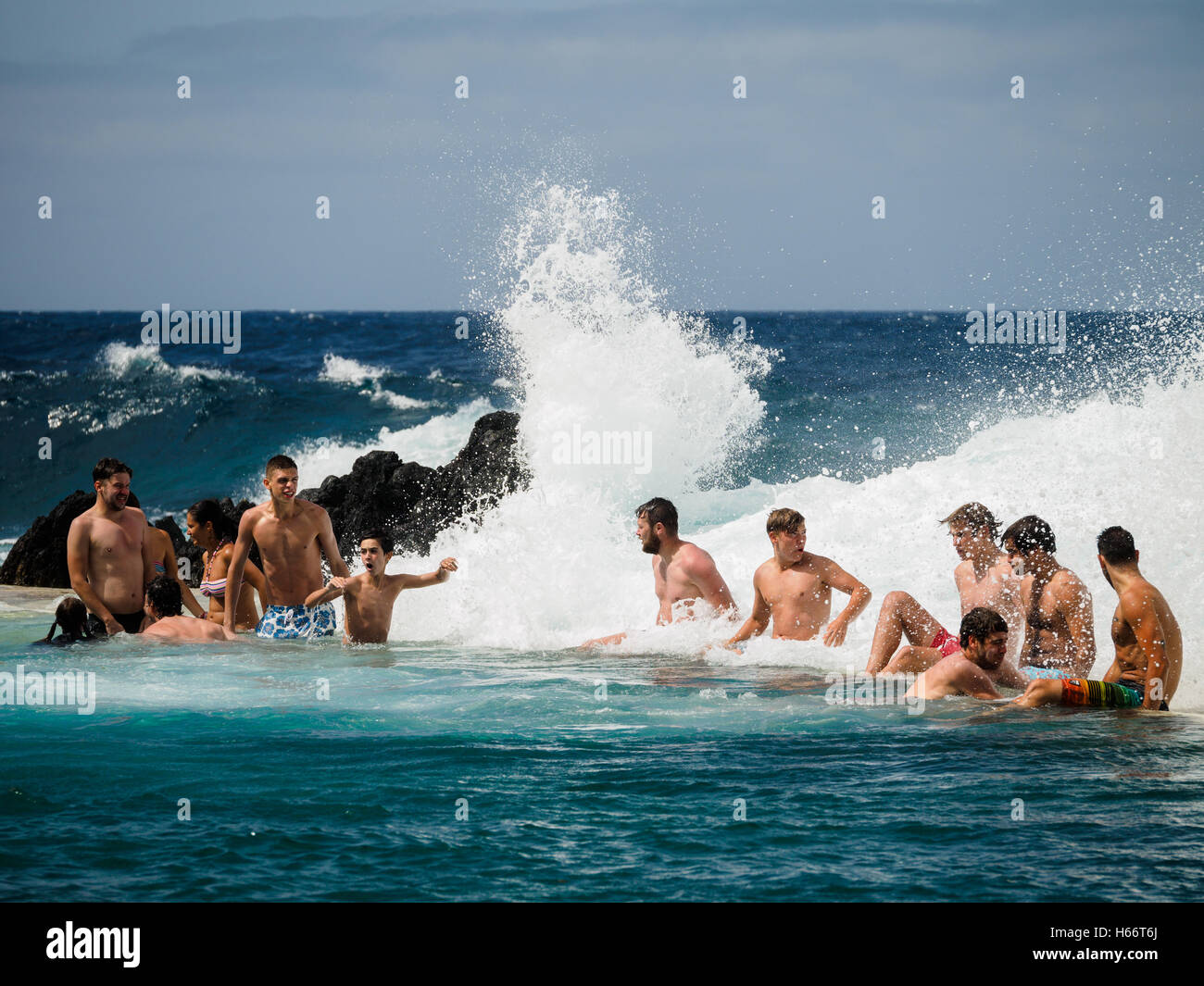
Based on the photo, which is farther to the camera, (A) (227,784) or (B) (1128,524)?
(B) (1128,524)

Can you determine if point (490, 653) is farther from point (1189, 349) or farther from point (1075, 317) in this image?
point (1075, 317)

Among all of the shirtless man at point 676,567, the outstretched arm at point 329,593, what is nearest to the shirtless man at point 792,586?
the shirtless man at point 676,567

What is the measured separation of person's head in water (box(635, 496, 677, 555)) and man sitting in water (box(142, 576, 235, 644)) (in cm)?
323

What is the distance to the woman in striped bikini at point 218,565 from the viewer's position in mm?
9438

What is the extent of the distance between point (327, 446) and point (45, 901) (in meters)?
24.1

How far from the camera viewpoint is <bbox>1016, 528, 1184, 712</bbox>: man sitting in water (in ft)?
21.5

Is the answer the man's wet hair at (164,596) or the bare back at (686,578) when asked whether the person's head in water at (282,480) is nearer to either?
the man's wet hair at (164,596)

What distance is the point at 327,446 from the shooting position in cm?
2794

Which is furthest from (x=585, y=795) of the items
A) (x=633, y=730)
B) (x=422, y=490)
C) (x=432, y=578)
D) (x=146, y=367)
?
(x=146, y=367)

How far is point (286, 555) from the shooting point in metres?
8.92

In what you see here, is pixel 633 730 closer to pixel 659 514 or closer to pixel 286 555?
pixel 659 514

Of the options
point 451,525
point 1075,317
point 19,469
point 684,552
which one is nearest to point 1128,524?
point 684,552

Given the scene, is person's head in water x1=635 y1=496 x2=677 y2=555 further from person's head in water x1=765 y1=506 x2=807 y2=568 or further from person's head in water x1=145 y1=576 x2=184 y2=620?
person's head in water x1=145 y1=576 x2=184 y2=620

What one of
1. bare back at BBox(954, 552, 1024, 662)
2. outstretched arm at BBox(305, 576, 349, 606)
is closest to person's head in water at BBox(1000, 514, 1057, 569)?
bare back at BBox(954, 552, 1024, 662)
